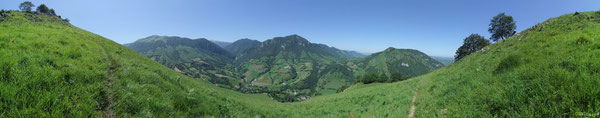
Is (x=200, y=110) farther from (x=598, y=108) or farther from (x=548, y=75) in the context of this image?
(x=548, y=75)

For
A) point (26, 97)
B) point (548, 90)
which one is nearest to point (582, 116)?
point (548, 90)

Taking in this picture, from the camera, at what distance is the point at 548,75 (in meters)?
5.52

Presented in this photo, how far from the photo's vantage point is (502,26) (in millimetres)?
52656

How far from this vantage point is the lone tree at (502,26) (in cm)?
5128

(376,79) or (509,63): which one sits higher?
(509,63)

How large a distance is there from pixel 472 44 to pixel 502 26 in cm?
1092

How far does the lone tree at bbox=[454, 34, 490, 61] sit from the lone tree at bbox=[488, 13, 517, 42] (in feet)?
16.7

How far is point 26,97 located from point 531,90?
12.7m

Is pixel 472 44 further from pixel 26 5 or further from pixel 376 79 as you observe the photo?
pixel 26 5

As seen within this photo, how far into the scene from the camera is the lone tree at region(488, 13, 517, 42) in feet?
168

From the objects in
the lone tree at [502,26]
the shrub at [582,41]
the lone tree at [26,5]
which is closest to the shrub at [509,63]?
the shrub at [582,41]

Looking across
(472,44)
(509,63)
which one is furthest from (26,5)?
(472,44)

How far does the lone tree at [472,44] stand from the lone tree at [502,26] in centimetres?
509

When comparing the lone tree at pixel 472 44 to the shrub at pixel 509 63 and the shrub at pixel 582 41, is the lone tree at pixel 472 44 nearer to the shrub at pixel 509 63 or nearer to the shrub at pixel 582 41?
the shrub at pixel 509 63
